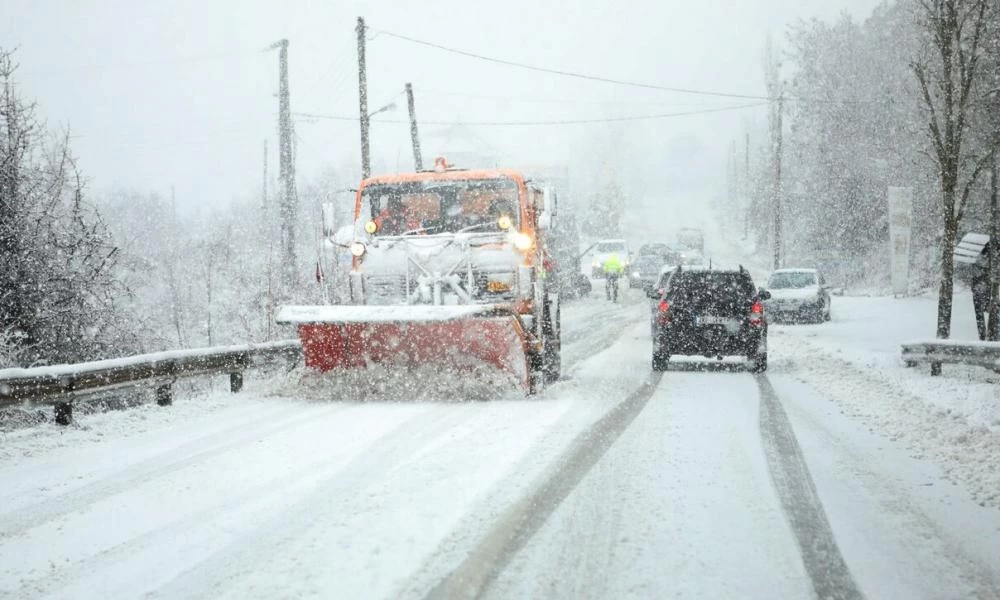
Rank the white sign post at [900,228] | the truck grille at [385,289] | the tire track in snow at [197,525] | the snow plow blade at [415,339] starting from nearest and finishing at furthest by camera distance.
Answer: the tire track in snow at [197,525] < the snow plow blade at [415,339] < the truck grille at [385,289] < the white sign post at [900,228]

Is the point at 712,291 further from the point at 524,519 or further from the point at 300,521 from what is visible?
the point at 300,521

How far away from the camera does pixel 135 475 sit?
6379mm

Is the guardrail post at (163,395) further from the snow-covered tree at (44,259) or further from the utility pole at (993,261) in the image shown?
the utility pole at (993,261)

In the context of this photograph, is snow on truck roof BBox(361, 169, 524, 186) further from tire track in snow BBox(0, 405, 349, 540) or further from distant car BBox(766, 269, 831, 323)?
distant car BBox(766, 269, 831, 323)

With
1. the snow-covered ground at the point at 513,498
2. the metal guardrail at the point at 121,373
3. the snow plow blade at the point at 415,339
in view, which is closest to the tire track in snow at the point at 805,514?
the snow-covered ground at the point at 513,498

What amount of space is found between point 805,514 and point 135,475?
4.71 metres

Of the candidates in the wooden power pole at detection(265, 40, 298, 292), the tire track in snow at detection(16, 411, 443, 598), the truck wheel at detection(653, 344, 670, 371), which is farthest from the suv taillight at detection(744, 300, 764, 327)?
the wooden power pole at detection(265, 40, 298, 292)

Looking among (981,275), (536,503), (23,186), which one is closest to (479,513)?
(536,503)

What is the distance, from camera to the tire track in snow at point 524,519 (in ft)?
12.7

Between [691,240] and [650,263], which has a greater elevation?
[691,240]

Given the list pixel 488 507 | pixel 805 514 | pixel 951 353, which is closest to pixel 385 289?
pixel 488 507

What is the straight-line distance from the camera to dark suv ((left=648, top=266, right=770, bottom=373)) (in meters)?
12.9

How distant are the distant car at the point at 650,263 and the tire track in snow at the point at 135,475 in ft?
102

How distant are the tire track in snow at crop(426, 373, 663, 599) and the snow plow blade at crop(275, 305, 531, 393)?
1.72m
